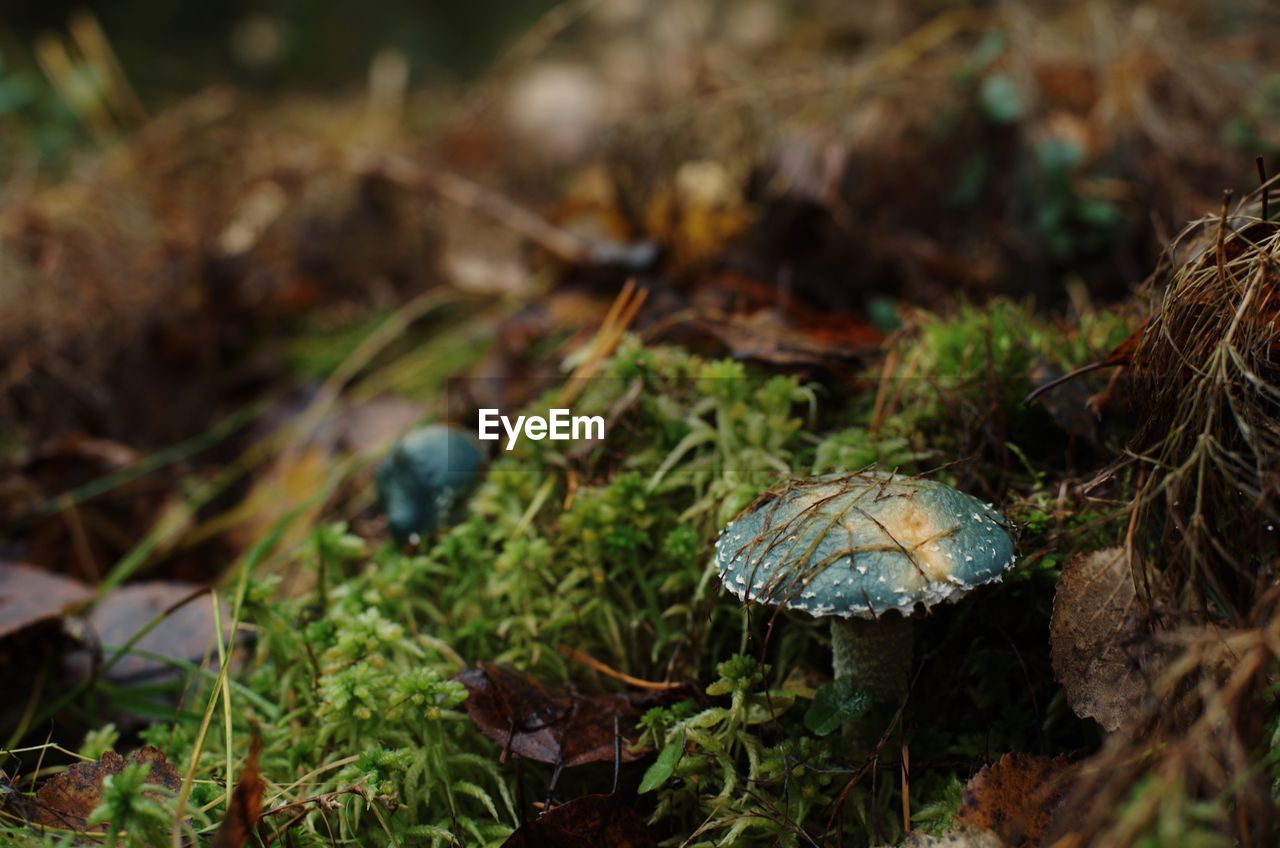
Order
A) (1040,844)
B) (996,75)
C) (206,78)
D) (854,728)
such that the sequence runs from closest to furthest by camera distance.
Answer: (1040,844), (854,728), (996,75), (206,78)

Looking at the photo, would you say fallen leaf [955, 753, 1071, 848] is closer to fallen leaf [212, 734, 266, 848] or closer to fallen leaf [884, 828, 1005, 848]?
fallen leaf [884, 828, 1005, 848]

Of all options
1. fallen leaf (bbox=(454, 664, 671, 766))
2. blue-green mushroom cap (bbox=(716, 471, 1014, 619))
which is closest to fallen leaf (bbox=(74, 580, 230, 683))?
fallen leaf (bbox=(454, 664, 671, 766))

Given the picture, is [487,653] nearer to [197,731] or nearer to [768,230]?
[197,731]

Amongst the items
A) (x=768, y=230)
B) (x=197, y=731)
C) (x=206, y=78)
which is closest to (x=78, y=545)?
(x=197, y=731)

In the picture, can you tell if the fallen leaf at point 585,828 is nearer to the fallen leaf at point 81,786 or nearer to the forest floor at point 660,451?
the forest floor at point 660,451

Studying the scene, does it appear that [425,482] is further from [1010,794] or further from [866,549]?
[1010,794]

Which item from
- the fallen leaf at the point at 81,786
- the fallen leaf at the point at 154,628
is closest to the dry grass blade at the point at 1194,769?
the fallen leaf at the point at 81,786
